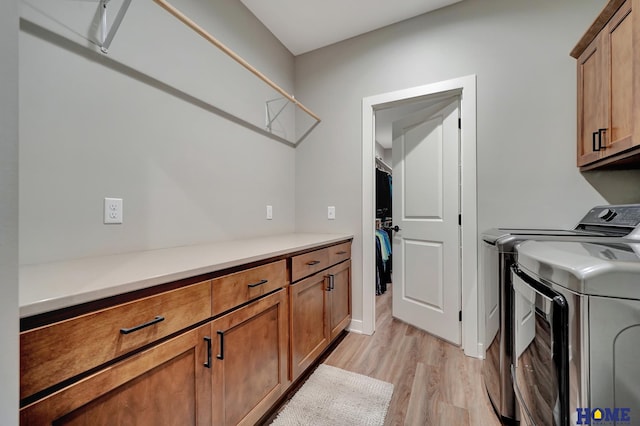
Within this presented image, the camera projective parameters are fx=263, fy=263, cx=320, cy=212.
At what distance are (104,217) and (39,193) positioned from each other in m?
0.23

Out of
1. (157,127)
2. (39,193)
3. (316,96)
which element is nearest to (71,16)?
(157,127)

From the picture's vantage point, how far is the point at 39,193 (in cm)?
100

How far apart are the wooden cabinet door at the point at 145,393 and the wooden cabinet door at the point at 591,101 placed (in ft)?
7.22

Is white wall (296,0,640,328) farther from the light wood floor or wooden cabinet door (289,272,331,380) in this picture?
wooden cabinet door (289,272,331,380)

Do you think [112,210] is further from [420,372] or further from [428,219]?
[428,219]

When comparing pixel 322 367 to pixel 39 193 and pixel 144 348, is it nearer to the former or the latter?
pixel 144 348

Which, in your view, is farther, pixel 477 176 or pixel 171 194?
pixel 477 176

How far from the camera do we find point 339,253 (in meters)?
2.11

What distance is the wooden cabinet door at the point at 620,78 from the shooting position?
1226 mm

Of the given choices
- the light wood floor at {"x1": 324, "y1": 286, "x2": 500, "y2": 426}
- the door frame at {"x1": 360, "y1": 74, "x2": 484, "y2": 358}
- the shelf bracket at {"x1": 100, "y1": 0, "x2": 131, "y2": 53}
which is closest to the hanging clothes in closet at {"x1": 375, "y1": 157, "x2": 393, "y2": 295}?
the light wood floor at {"x1": 324, "y1": 286, "x2": 500, "y2": 426}

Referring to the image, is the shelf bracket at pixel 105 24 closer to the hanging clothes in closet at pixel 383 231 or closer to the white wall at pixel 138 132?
the white wall at pixel 138 132

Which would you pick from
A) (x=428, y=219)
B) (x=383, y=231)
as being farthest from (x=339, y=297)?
(x=383, y=231)

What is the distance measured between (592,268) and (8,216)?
4.26ft

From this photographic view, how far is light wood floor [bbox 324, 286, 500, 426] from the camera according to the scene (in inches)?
55.2
